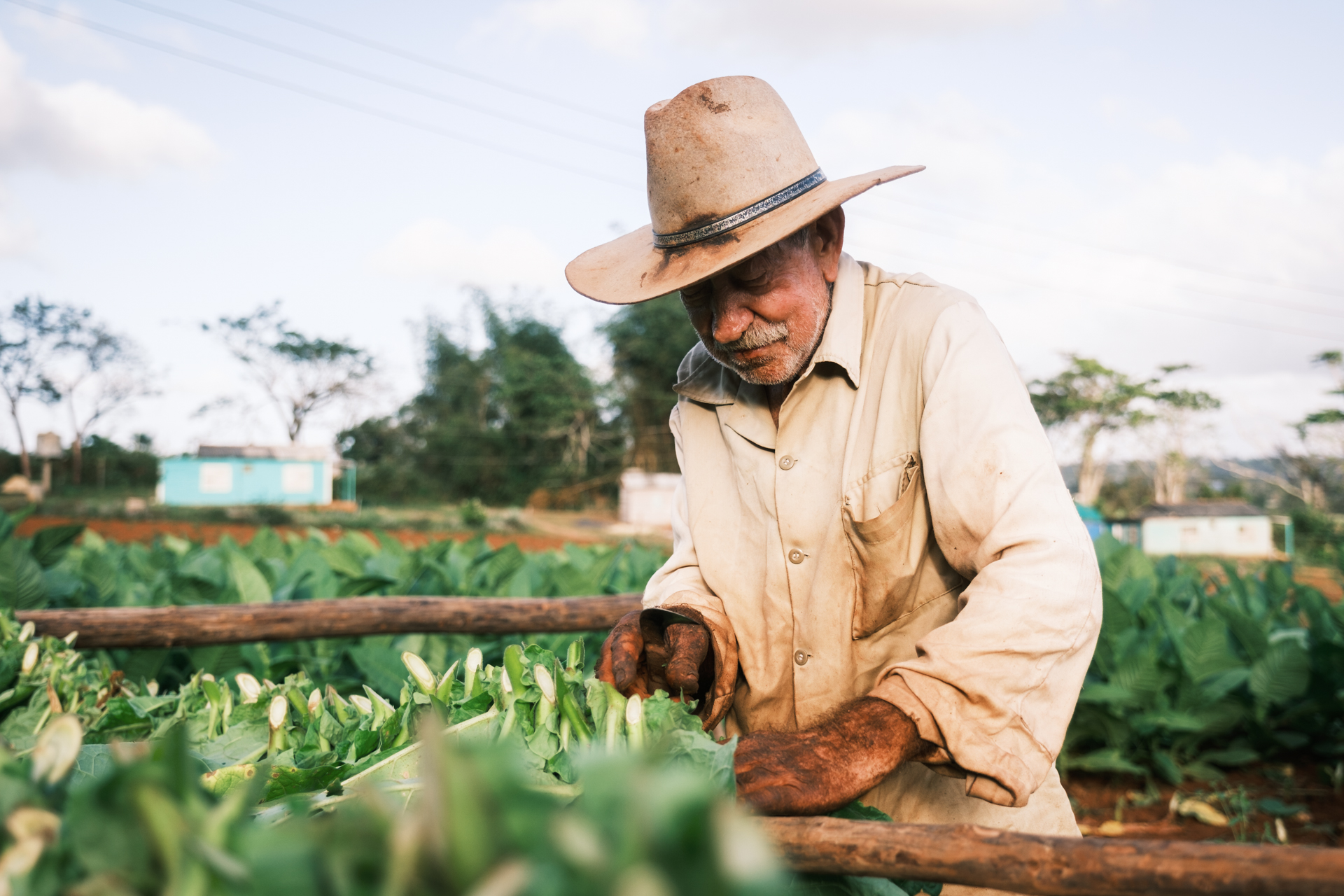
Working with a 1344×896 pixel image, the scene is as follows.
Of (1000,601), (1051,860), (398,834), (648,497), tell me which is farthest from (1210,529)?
(398,834)

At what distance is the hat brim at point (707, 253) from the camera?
161 centimetres

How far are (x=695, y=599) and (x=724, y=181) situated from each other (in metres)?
0.90

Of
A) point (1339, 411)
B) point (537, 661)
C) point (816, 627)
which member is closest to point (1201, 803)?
point (816, 627)

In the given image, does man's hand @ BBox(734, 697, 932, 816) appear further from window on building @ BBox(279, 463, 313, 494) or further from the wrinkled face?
window on building @ BBox(279, 463, 313, 494)

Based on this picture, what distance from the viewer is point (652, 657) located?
1.88m

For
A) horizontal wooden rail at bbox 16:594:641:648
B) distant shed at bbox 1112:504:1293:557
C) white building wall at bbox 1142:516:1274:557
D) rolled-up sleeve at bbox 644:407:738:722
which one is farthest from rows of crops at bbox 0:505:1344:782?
white building wall at bbox 1142:516:1274:557

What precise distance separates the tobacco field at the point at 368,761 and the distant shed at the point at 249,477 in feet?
92.7

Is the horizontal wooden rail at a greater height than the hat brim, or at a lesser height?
lesser

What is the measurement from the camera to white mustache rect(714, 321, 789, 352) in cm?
177

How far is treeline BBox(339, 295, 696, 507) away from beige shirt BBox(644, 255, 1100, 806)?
91.4 feet

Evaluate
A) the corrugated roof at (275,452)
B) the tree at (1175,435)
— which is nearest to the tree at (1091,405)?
the tree at (1175,435)

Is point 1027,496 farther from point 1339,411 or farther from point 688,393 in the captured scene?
point 1339,411

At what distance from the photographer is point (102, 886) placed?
17.5 inches

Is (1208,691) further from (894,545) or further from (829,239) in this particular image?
(829,239)
